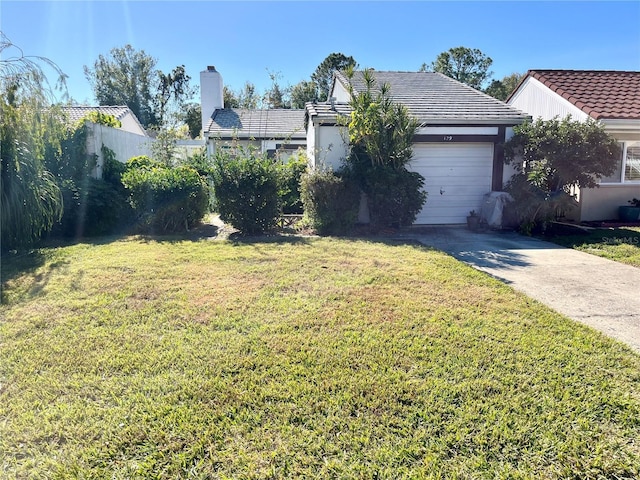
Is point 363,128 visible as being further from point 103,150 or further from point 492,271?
point 103,150

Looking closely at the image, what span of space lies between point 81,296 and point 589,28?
46.6 feet

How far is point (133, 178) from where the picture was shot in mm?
9688

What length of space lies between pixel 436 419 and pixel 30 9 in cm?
990

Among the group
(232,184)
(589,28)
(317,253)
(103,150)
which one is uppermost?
(589,28)

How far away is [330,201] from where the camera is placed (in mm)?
9555

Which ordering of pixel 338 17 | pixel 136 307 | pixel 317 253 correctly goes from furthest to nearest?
pixel 338 17, pixel 317 253, pixel 136 307

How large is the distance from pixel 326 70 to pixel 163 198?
31698mm

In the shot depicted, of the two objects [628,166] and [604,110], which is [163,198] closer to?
[604,110]

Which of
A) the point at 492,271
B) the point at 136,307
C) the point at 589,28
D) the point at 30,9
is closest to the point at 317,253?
the point at 492,271

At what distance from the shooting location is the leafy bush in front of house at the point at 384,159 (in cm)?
972

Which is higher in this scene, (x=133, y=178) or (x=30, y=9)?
(x=30, y=9)

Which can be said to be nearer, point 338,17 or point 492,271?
point 492,271

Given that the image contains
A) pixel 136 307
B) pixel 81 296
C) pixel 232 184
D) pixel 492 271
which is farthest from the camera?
pixel 232 184

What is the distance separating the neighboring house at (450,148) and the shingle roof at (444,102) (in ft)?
0.09
